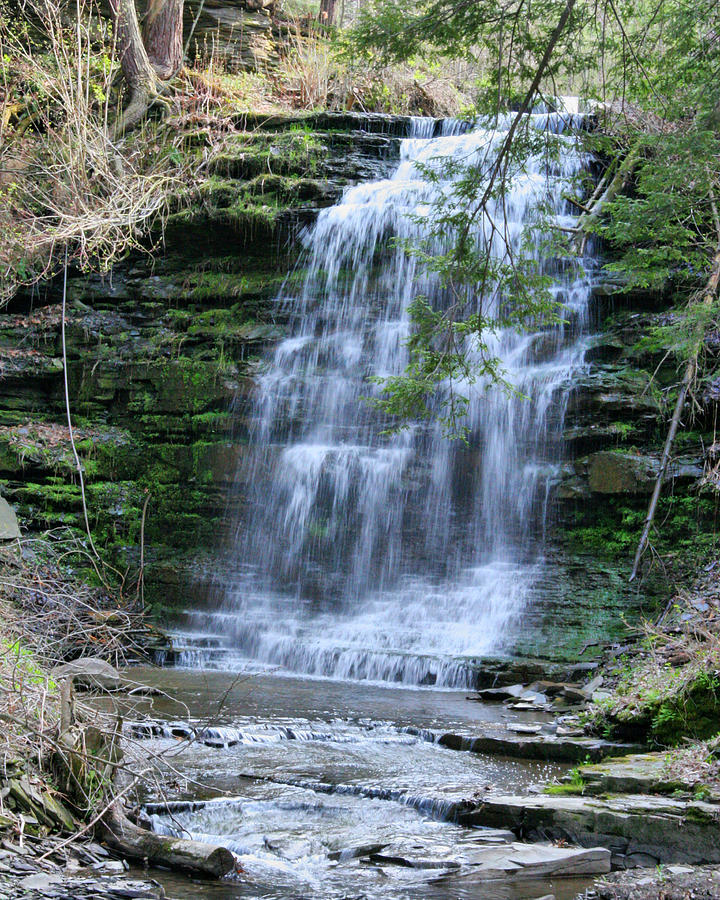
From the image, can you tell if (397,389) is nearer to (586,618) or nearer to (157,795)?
(157,795)

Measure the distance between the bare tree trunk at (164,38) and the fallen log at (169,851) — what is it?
48.2 ft

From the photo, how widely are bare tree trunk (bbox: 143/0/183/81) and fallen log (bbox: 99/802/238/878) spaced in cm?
1468

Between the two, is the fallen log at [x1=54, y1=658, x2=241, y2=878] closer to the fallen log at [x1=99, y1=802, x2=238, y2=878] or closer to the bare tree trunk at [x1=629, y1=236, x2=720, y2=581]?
the fallen log at [x1=99, y1=802, x2=238, y2=878]

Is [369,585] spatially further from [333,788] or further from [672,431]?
[333,788]

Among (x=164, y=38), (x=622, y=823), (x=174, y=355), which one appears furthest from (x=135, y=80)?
(x=622, y=823)

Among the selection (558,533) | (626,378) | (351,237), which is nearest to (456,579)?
(558,533)

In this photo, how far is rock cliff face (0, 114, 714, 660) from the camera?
34.5 ft

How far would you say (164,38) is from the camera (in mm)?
16031

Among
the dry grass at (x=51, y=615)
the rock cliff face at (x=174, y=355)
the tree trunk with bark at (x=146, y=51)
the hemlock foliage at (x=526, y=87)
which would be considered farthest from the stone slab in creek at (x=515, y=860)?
the tree trunk with bark at (x=146, y=51)

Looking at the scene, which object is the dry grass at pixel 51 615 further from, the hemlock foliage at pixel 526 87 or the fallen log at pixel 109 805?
→ the hemlock foliage at pixel 526 87

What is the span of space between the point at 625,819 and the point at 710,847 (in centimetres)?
42

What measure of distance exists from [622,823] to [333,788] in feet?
6.05

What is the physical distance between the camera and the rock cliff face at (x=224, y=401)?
10.5 meters

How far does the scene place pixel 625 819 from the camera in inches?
176
